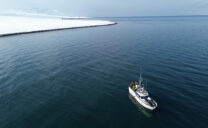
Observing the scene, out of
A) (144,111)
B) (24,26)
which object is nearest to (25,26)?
(24,26)

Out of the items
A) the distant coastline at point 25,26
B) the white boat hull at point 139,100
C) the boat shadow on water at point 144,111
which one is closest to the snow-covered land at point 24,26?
the distant coastline at point 25,26

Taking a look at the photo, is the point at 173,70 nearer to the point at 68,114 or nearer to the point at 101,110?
the point at 101,110

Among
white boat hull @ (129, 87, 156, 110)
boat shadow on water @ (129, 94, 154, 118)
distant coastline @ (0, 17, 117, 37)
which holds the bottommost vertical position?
boat shadow on water @ (129, 94, 154, 118)

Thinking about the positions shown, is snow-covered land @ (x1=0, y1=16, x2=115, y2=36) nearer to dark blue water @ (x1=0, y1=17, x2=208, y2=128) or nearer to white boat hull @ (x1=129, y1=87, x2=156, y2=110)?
dark blue water @ (x1=0, y1=17, x2=208, y2=128)

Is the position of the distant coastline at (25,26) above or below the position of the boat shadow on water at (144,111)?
above

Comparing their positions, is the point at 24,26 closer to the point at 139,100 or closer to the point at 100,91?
the point at 100,91

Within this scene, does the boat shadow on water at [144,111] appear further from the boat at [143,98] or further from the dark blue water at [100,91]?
the boat at [143,98]

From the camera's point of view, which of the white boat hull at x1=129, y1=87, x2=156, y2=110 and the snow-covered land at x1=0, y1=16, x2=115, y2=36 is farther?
the snow-covered land at x1=0, y1=16, x2=115, y2=36

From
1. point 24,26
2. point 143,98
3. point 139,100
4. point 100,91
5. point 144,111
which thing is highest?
point 24,26

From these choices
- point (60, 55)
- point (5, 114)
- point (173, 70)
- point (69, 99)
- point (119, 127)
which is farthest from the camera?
point (60, 55)

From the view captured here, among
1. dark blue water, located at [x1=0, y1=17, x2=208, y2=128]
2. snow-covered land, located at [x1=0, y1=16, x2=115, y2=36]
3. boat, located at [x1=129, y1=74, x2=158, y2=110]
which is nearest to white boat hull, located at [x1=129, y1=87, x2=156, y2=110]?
boat, located at [x1=129, y1=74, x2=158, y2=110]

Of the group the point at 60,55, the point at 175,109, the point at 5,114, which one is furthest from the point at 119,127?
the point at 60,55
